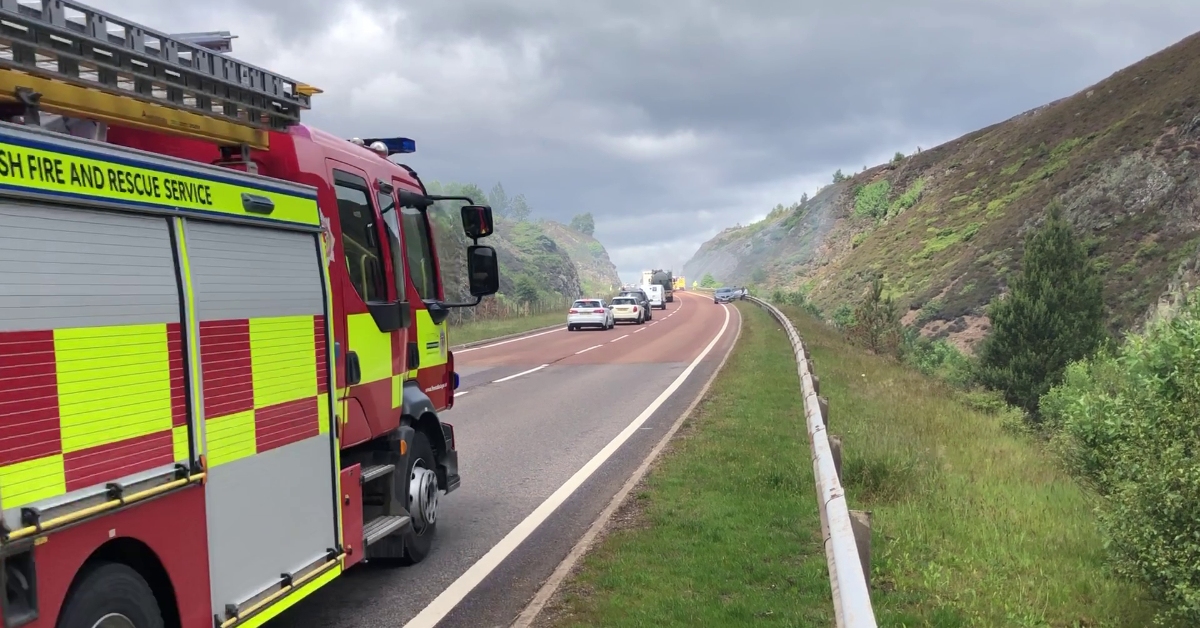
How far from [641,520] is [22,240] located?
5.03 meters

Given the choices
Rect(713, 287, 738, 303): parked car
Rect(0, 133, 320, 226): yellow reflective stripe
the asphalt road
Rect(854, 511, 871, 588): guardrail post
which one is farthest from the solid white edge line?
Rect(713, 287, 738, 303): parked car

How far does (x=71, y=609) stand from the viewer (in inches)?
119

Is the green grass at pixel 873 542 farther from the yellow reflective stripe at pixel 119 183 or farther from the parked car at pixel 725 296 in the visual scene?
the parked car at pixel 725 296

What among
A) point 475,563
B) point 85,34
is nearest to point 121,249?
point 85,34

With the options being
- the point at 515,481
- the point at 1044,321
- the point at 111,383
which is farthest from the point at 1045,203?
the point at 111,383

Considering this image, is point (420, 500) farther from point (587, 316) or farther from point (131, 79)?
point (587, 316)

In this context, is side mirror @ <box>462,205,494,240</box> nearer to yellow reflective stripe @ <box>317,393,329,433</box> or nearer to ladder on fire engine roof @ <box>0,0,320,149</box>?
ladder on fire engine roof @ <box>0,0,320,149</box>

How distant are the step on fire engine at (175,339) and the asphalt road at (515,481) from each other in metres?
0.52

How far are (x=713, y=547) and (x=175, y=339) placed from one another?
13.0 ft

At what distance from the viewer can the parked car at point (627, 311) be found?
42.8 meters

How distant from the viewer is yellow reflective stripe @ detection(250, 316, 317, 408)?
4164mm

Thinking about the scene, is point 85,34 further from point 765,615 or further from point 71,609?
point 765,615

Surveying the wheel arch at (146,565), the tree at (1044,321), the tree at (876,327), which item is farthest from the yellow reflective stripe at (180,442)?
the tree at (1044,321)

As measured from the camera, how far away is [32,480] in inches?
112
